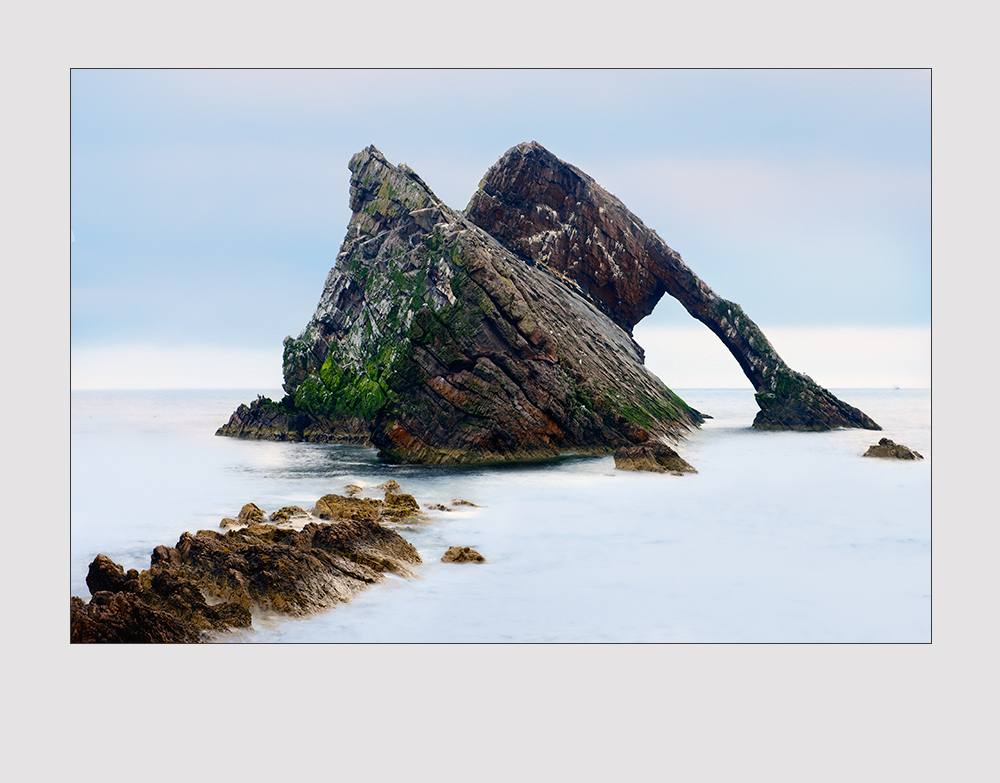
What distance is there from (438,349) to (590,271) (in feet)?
65.3

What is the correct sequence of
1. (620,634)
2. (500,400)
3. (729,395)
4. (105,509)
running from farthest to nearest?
(729,395), (500,400), (105,509), (620,634)

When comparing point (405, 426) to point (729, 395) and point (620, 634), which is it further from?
point (729, 395)

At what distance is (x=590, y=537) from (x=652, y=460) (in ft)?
44.3

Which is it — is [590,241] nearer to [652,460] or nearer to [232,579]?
[652,460]

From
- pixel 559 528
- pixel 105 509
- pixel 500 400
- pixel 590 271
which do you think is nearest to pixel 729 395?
pixel 590 271

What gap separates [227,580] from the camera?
14203 mm

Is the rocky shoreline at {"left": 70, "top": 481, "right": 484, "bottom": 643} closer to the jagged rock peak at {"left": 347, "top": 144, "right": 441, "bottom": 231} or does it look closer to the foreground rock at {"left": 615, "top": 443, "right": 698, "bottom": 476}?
the foreground rock at {"left": 615, "top": 443, "right": 698, "bottom": 476}

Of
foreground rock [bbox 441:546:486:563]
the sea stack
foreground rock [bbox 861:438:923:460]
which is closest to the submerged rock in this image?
foreground rock [bbox 441:546:486:563]

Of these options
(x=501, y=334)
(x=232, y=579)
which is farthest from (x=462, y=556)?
(x=501, y=334)

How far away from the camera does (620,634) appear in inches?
496

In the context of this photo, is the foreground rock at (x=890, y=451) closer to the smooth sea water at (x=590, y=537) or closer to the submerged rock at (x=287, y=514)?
the smooth sea water at (x=590, y=537)

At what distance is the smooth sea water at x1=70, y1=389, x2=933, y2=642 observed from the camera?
512 inches

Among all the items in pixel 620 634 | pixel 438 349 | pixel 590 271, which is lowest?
pixel 620 634

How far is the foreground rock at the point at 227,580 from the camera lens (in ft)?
42.4
